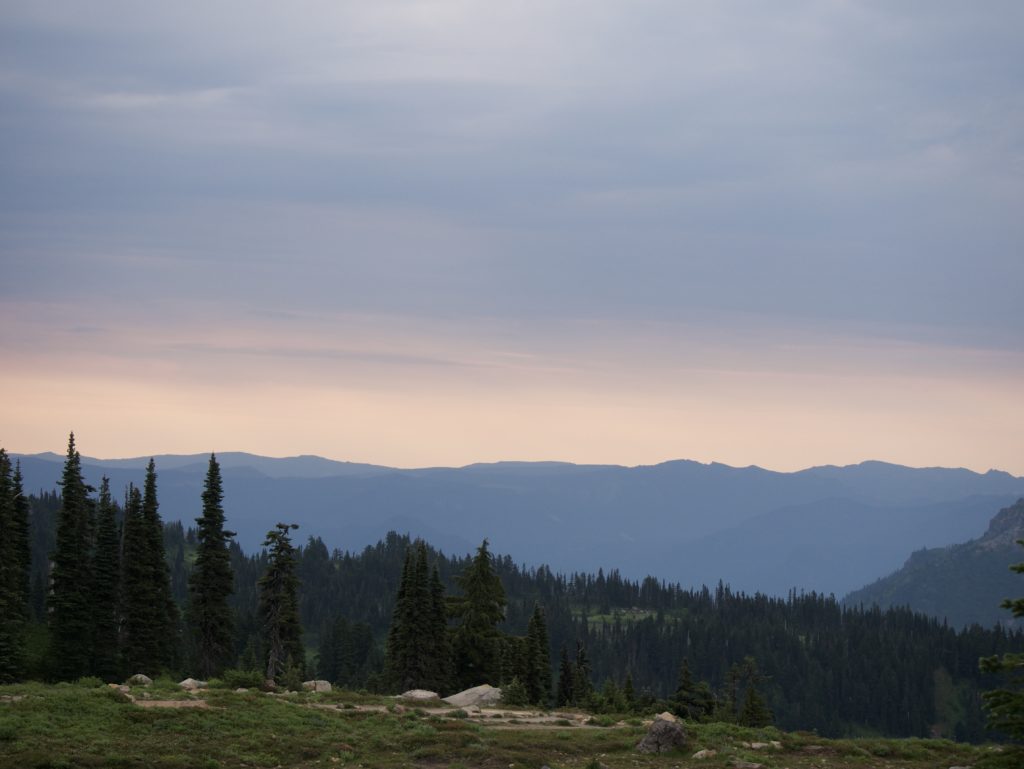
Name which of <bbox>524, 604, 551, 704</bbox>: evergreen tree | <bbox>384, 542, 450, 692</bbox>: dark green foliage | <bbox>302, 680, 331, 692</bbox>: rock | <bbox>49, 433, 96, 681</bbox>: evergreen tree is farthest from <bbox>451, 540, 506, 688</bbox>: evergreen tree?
<bbox>49, 433, 96, 681</bbox>: evergreen tree

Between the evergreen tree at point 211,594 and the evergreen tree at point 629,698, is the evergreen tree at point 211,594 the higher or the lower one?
the higher one

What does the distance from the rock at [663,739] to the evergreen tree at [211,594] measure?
44438 mm

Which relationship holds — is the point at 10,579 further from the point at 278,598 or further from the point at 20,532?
the point at 278,598

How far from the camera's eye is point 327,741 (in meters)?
35.1

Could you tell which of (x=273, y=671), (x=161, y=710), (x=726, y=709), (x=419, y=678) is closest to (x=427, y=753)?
(x=161, y=710)

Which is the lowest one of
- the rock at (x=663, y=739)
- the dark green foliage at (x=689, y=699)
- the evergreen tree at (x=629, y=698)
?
the evergreen tree at (x=629, y=698)

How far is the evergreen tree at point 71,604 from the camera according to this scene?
70688mm

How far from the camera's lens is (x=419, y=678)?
8025 cm

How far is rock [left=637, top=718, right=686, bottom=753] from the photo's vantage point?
36719 mm

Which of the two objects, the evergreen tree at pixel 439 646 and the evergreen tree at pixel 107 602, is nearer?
the evergreen tree at pixel 107 602

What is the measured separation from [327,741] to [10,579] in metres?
49.3

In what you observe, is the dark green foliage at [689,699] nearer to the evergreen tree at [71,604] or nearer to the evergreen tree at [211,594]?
the evergreen tree at [211,594]

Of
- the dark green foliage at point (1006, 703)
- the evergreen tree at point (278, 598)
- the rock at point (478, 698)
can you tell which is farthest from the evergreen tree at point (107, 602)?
the dark green foliage at point (1006, 703)

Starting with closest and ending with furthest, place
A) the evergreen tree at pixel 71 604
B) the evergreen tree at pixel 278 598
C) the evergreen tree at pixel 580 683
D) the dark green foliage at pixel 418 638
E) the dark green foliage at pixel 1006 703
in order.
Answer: the dark green foliage at pixel 1006 703, the evergreen tree at pixel 71 604, the evergreen tree at pixel 278 598, the dark green foliage at pixel 418 638, the evergreen tree at pixel 580 683
